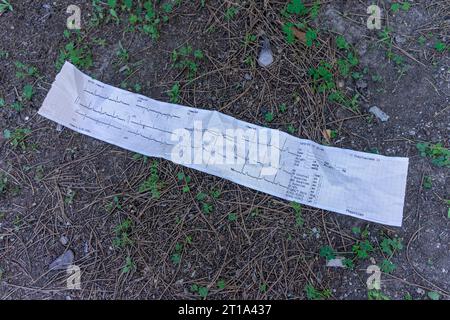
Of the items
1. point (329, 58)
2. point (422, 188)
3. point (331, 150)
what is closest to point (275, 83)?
point (329, 58)

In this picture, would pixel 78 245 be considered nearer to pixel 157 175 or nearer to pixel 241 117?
pixel 157 175

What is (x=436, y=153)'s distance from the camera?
2008 millimetres

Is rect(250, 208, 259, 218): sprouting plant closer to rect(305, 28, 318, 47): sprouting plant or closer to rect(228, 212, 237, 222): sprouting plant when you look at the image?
rect(228, 212, 237, 222): sprouting plant

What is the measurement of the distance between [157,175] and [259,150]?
22.2 inches

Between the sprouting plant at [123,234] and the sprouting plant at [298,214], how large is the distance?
86 centimetres

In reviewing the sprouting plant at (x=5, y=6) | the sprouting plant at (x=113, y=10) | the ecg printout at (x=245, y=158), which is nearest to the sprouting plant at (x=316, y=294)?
the ecg printout at (x=245, y=158)

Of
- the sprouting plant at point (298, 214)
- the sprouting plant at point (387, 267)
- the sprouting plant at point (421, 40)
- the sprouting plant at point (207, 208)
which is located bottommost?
the sprouting plant at point (387, 267)

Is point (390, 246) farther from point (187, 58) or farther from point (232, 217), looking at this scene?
point (187, 58)

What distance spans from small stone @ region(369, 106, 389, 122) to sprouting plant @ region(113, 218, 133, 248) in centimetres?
143

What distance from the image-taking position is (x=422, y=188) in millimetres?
1994

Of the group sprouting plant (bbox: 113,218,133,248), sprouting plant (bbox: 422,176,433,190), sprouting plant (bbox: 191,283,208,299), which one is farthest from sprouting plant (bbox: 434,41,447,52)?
sprouting plant (bbox: 113,218,133,248)

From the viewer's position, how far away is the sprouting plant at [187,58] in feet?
7.09

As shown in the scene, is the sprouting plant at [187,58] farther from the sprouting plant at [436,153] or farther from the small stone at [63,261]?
the sprouting plant at [436,153]

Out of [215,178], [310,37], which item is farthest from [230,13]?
[215,178]
